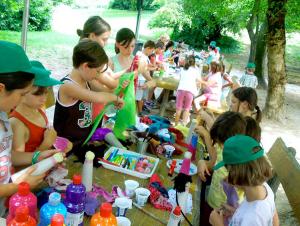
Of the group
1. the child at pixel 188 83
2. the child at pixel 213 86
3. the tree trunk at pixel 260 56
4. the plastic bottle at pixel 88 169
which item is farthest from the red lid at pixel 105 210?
the tree trunk at pixel 260 56

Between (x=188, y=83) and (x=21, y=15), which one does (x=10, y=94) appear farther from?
(x=21, y=15)

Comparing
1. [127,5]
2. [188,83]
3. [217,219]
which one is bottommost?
[217,219]

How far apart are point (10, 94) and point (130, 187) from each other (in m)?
0.86

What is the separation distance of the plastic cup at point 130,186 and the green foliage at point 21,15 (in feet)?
36.4

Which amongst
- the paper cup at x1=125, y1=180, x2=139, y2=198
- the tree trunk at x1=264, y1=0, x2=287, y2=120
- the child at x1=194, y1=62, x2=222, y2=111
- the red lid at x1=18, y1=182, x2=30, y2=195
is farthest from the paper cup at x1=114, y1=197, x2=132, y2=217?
the tree trunk at x1=264, y1=0, x2=287, y2=120

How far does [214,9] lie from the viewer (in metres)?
11.5

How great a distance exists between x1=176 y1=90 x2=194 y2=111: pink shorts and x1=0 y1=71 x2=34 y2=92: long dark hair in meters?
4.43

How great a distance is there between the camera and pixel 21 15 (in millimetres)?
13078

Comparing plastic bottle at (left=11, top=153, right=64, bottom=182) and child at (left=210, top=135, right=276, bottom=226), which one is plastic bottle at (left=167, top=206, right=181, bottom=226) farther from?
plastic bottle at (left=11, top=153, right=64, bottom=182)

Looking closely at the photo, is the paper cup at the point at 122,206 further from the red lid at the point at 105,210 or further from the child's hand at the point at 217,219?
the child's hand at the point at 217,219

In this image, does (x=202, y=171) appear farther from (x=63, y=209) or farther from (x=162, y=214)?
(x=63, y=209)

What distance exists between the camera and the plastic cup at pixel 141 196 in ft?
5.87

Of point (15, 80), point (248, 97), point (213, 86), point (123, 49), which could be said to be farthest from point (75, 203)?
point (213, 86)

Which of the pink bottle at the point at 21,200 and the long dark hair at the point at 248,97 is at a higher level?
the long dark hair at the point at 248,97
